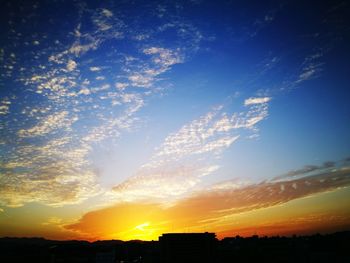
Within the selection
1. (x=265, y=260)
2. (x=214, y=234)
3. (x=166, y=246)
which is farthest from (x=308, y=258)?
(x=166, y=246)

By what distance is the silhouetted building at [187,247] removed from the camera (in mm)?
59103

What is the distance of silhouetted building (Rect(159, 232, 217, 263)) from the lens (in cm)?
5910

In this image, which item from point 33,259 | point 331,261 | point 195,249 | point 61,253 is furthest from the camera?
point 61,253

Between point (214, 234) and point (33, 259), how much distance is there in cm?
6971

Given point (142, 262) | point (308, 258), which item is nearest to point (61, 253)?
point (142, 262)

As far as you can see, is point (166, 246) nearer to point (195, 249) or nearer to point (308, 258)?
point (195, 249)

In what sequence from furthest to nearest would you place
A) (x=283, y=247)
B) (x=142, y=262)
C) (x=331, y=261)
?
(x=283, y=247) < (x=142, y=262) < (x=331, y=261)

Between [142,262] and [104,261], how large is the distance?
134ft

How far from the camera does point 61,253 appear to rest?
105812 mm

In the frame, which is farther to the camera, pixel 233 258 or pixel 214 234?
pixel 233 258

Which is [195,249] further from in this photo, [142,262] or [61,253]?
[61,253]

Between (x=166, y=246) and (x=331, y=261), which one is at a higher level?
(x=166, y=246)

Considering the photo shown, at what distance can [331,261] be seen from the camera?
8588cm

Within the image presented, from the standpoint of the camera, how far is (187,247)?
6012cm
